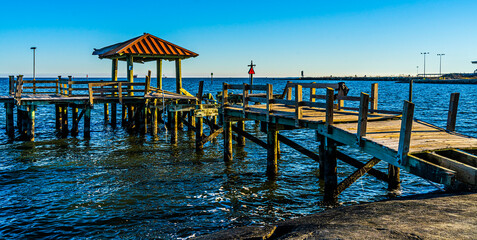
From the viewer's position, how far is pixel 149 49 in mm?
21766

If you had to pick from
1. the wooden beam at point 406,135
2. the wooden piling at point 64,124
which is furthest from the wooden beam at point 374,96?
the wooden piling at point 64,124

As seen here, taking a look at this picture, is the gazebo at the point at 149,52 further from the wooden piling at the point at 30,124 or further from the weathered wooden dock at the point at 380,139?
the weathered wooden dock at the point at 380,139

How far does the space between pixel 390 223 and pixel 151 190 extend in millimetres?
7294

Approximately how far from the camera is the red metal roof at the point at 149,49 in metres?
21.2

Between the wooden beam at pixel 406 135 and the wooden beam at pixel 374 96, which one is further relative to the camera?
the wooden beam at pixel 374 96

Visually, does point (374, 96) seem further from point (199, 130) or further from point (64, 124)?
point (64, 124)

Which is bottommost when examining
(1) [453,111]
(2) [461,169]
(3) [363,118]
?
(2) [461,169]

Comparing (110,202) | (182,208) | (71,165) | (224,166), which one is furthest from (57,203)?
(224,166)

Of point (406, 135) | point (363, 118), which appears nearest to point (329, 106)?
point (363, 118)

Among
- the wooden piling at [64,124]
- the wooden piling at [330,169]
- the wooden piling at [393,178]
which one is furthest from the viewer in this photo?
the wooden piling at [64,124]

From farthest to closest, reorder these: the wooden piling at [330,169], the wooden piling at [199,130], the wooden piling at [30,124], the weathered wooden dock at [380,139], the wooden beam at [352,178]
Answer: the wooden piling at [30,124] → the wooden piling at [199,130] → the wooden piling at [330,169] → the wooden beam at [352,178] → the weathered wooden dock at [380,139]

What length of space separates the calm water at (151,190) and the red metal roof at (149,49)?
216 inches

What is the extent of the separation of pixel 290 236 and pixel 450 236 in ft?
7.12

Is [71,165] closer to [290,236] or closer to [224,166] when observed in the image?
[224,166]
